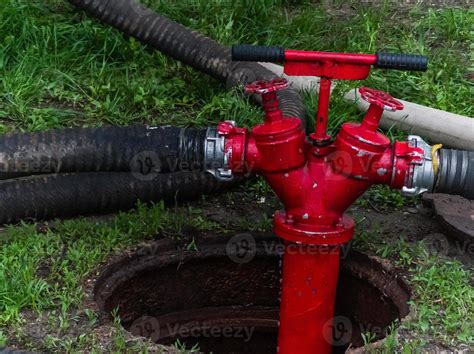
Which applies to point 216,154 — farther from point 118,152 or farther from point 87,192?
point 87,192

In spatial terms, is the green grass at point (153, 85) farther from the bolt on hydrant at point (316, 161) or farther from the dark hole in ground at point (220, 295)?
the bolt on hydrant at point (316, 161)

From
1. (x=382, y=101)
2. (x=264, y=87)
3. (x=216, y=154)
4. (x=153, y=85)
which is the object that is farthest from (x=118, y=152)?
(x=153, y=85)

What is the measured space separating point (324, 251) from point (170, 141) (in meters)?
0.63

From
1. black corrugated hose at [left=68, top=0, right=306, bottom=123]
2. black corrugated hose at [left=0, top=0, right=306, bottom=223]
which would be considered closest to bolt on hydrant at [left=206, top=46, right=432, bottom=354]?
Answer: black corrugated hose at [left=0, top=0, right=306, bottom=223]

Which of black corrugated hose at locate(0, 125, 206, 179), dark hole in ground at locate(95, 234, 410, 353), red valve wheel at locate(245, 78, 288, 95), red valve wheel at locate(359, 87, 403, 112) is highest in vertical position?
red valve wheel at locate(245, 78, 288, 95)

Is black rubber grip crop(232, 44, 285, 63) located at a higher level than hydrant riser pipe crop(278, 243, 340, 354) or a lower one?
higher

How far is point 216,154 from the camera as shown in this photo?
2949mm

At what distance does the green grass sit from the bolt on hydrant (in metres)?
0.39

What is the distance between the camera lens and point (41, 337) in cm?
281

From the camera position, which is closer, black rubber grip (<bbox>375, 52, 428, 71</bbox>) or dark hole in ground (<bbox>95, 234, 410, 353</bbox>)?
black rubber grip (<bbox>375, 52, 428, 71</bbox>)

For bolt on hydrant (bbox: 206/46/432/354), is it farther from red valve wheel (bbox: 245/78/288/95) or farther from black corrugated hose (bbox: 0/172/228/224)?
black corrugated hose (bbox: 0/172/228/224)

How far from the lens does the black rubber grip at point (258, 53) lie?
2768mm

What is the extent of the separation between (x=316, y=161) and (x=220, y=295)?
107cm

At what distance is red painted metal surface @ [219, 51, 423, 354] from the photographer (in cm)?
280
